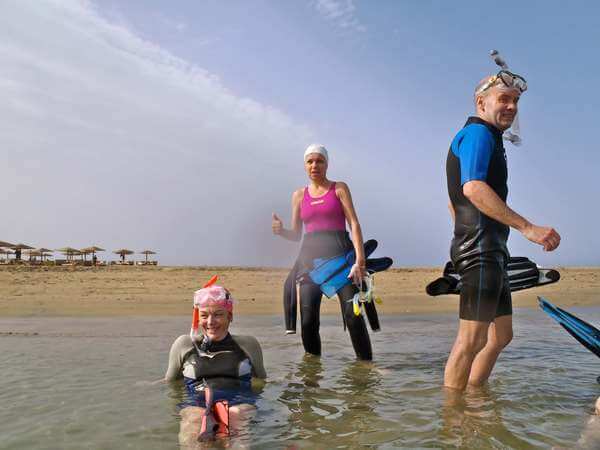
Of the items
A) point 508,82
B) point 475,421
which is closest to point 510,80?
point 508,82

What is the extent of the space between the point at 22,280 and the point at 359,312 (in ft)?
47.7

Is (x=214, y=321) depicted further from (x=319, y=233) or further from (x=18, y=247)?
(x=18, y=247)

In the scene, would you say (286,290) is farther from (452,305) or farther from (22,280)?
(22,280)

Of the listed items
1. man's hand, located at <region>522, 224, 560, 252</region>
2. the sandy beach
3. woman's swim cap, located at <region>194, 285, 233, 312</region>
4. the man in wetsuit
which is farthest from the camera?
the sandy beach

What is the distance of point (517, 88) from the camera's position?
3.78 meters

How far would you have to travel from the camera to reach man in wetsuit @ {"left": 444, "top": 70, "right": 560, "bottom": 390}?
3.53 metres

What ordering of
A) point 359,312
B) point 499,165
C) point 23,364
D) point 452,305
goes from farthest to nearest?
point 452,305 → point 23,364 → point 359,312 → point 499,165

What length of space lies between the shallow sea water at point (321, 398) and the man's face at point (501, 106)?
2134 millimetres

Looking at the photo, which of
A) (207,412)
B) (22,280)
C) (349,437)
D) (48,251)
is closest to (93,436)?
(207,412)

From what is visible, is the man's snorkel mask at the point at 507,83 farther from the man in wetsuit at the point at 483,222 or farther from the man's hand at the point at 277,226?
the man's hand at the point at 277,226

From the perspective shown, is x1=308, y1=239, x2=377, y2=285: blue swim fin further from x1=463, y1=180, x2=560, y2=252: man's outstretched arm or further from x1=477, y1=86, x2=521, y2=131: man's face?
x1=477, y1=86, x2=521, y2=131: man's face

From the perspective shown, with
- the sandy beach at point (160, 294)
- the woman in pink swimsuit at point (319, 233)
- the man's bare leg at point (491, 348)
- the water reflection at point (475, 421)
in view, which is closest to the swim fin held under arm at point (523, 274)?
the man's bare leg at point (491, 348)

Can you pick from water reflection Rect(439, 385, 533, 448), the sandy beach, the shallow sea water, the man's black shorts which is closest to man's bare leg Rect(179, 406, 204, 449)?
the shallow sea water

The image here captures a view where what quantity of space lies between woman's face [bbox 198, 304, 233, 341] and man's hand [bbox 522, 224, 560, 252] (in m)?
2.31
